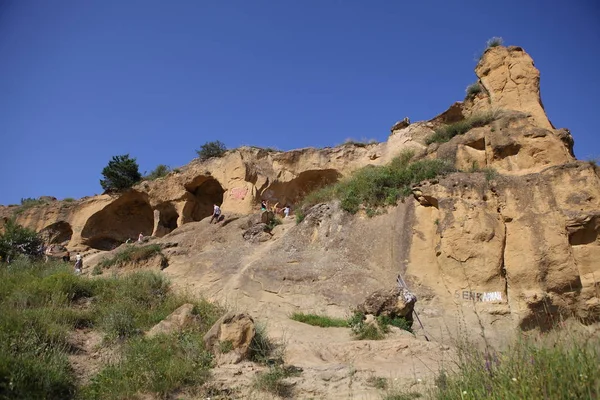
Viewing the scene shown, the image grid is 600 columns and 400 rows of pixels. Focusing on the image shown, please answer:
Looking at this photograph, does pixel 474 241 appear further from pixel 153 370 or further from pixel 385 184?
pixel 153 370

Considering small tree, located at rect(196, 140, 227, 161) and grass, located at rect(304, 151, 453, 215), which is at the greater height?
small tree, located at rect(196, 140, 227, 161)

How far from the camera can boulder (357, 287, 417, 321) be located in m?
9.01

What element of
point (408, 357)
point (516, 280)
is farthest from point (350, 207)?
point (408, 357)

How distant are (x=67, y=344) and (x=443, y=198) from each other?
400 inches

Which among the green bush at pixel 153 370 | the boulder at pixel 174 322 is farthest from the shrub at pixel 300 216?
the green bush at pixel 153 370

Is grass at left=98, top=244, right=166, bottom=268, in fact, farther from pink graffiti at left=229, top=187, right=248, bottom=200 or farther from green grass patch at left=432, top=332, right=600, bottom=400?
green grass patch at left=432, top=332, right=600, bottom=400

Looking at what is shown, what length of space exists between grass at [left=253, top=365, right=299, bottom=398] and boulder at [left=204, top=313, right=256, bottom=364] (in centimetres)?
62

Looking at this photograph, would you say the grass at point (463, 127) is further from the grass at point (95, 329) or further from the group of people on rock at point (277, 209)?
the grass at point (95, 329)

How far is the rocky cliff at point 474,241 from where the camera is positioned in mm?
10531

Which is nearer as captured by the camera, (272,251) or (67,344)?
(67,344)

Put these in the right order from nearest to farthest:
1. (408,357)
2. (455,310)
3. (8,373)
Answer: (8,373)
(408,357)
(455,310)

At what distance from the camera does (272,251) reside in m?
13.7

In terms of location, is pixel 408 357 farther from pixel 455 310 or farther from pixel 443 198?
pixel 443 198

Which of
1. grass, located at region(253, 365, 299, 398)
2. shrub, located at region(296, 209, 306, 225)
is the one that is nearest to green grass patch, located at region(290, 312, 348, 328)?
grass, located at region(253, 365, 299, 398)
